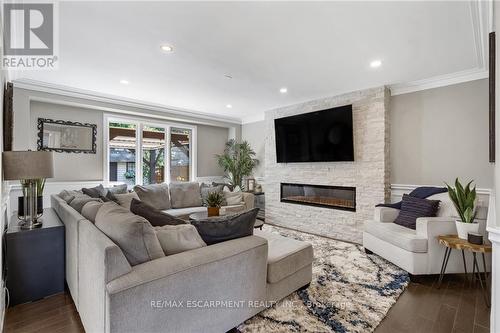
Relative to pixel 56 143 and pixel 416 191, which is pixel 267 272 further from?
pixel 56 143

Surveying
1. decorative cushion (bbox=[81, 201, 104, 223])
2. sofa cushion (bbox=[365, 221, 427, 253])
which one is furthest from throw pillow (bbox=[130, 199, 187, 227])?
sofa cushion (bbox=[365, 221, 427, 253])

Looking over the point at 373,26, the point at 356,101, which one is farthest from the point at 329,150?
the point at 373,26

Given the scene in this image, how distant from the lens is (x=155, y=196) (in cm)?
460

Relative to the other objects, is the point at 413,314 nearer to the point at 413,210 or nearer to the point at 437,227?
the point at 437,227

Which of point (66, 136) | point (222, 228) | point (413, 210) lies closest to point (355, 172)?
point (413, 210)

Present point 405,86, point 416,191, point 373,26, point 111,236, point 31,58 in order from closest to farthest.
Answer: point 111,236 < point 373,26 < point 31,58 < point 416,191 < point 405,86

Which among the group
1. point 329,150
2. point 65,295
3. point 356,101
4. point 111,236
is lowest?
point 65,295

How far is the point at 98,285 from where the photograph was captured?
1.37 meters

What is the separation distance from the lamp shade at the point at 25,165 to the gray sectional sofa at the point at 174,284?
1.58ft

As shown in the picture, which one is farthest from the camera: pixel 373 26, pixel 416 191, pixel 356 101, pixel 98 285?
pixel 356 101

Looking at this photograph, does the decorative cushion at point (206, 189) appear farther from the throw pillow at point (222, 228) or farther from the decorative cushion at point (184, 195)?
the throw pillow at point (222, 228)

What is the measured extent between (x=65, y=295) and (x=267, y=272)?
1977 millimetres

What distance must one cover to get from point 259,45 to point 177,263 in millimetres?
2267

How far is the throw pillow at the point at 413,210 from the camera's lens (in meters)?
3.03
